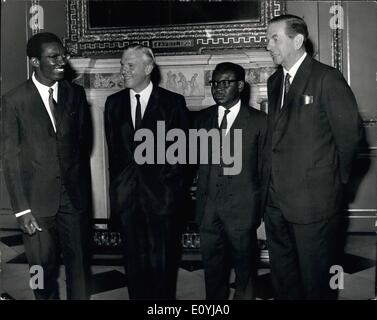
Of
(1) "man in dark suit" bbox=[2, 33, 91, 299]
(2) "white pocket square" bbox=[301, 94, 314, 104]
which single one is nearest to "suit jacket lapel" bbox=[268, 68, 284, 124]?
(2) "white pocket square" bbox=[301, 94, 314, 104]

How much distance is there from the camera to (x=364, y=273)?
3176 millimetres

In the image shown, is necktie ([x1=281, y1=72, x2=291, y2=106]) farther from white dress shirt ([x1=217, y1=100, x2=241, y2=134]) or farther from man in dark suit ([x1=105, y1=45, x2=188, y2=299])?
man in dark suit ([x1=105, y1=45, x2=188, y2=299])

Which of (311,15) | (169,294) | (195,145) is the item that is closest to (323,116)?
(195,145)

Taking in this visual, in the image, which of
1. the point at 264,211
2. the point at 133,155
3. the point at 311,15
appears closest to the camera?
the point at 264,211

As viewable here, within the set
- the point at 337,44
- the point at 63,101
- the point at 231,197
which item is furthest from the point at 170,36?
the point at 231,197

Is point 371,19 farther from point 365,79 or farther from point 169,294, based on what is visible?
point 169,294

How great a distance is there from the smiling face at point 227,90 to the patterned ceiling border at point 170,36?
4.91 feet

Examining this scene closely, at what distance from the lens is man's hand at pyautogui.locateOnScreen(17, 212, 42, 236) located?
2.23 meters

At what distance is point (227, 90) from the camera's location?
241 cm

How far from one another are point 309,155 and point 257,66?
1786 mm

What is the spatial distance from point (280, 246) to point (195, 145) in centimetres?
71

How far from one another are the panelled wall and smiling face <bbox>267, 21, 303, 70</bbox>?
1.49 meters

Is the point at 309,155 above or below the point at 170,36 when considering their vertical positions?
below

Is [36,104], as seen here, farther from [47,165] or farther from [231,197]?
[231,197]
